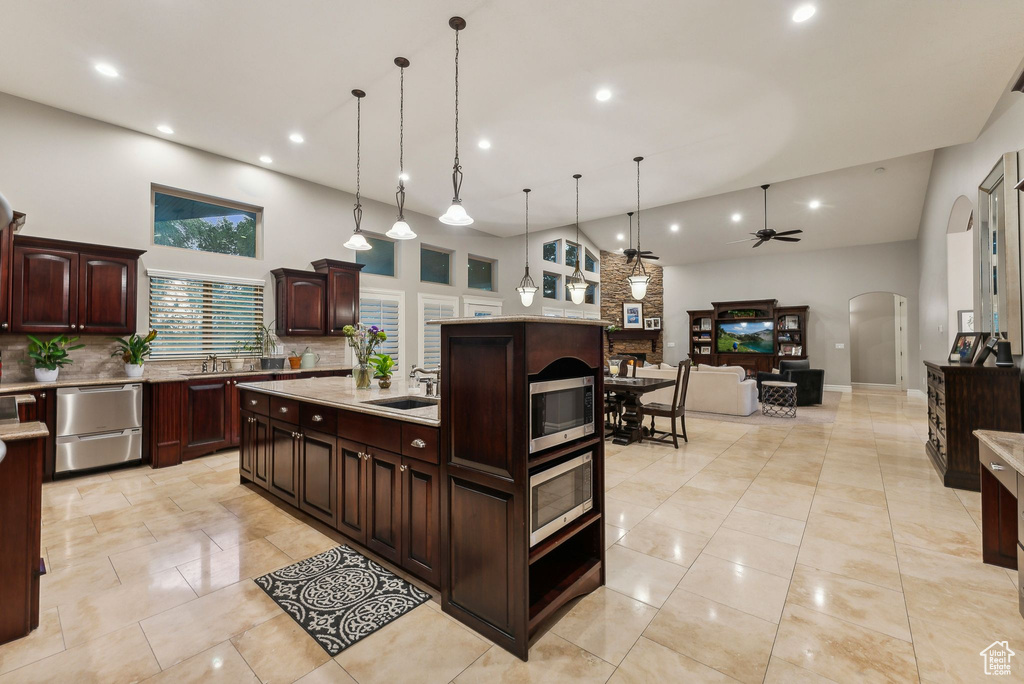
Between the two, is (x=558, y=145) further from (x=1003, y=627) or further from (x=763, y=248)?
(x=763, y=248)

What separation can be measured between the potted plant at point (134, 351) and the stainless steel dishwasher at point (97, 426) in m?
0.31

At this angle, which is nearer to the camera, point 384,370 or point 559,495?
point 559,495

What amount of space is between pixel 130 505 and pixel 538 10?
4.89 m

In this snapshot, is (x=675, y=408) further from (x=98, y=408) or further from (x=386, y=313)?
(x=98, y=408)

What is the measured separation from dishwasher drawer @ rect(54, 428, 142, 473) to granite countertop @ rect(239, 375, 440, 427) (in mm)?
1878

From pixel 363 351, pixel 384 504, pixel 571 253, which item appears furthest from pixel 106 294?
pixel 571 253

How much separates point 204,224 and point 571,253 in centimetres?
869

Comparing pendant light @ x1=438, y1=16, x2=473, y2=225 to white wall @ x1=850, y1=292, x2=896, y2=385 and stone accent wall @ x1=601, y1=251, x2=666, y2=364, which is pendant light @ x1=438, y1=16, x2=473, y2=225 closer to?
stone accent wall @ x1=601, y1=251, x2=666, y2=364

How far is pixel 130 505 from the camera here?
345cm

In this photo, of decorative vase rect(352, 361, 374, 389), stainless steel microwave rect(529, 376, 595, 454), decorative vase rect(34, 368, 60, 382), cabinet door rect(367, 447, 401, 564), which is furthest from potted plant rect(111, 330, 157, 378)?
stainless steel microwave rect(529, 376, 595, 454)

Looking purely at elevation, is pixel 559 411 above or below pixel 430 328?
below

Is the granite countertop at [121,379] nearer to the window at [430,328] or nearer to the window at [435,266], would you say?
the window at [430,328]

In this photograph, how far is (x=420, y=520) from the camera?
87.4 inches

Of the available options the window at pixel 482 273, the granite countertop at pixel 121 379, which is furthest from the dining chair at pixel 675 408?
the window at pixel 482 273
